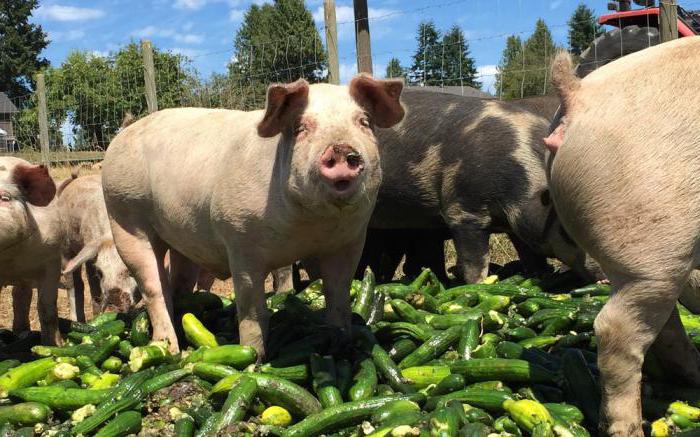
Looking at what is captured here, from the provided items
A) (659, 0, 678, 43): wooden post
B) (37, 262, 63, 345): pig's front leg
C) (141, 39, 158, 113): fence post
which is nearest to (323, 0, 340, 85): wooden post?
(141, 39, 158, 113): fence post

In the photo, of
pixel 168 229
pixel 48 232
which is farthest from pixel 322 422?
pixel 48 232

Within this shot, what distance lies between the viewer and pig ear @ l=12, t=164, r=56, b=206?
5.22 metres

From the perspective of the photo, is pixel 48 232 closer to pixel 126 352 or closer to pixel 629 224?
pixel 126 352

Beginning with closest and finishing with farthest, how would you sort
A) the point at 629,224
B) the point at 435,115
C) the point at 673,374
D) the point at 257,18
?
the point at 629,224 < the point at 673,374 < the point at 435,115 < the point at 257,18

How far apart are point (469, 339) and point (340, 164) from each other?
154cm

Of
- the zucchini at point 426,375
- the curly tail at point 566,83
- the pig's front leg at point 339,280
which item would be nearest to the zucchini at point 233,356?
the pig's front leg at point 339,280

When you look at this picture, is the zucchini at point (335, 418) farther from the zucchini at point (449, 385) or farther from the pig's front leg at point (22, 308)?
the pig's front leg at point (22, 308)

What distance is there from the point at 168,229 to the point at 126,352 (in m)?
0.79

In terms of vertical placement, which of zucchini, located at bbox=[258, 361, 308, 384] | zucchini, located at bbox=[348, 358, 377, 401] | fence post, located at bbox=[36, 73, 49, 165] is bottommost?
zucchini, located at bbox=[348, 358, 377, 401]

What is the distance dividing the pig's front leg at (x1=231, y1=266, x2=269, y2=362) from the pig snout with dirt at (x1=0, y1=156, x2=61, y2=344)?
1.61 meters

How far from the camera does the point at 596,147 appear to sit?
3.22 meters

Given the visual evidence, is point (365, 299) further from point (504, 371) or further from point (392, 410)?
point (392, 410)

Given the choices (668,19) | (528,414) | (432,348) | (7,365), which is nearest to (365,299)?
(432,348)

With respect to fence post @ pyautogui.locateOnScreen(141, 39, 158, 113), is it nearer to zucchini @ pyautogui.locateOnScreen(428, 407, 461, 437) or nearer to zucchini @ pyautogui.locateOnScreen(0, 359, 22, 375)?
zucchini @ pyautogui.locateOnScreen(0, 359, 22, 375)
